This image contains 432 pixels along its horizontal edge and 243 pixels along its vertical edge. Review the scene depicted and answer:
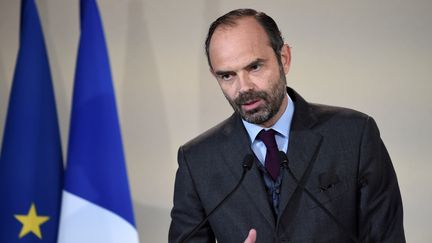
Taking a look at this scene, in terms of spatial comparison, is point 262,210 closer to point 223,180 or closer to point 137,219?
point 223,180

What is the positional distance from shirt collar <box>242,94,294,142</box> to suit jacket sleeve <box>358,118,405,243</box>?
231 mm

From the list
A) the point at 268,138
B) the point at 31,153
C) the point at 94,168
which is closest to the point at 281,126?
the point at 268,138

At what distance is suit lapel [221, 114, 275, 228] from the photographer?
1703mm

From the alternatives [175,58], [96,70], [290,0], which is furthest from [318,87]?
[96,70]

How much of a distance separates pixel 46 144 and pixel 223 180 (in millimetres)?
898

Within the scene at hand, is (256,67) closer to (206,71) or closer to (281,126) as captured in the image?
(281,126)

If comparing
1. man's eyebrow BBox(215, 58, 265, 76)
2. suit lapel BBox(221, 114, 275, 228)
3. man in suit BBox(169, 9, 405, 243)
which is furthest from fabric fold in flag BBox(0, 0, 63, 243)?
man's eyebrow BBox(215, 58, 265, 76)

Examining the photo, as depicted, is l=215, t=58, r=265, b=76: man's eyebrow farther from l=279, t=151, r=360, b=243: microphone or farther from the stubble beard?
l=279, t=151, r=360, b=243: microphone

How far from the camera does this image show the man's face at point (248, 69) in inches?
66.5

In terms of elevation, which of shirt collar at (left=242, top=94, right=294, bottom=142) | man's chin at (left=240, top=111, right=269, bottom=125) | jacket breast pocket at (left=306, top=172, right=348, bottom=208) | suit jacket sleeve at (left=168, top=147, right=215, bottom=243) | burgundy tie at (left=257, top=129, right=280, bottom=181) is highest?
man's chin at (left=240, top=111, right=269, bottom=125)

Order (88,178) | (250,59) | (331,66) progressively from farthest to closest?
1. (331,66)
2. (88,178)
3. (250,59)

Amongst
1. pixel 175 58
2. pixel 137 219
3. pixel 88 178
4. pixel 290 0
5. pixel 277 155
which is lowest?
pixel 137 219

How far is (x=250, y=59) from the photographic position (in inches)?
66.5

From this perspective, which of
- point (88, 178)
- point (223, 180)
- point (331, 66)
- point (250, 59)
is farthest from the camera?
point (331, 66)
